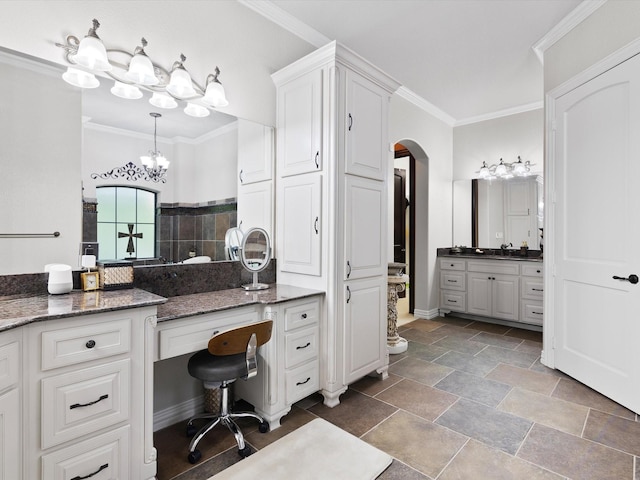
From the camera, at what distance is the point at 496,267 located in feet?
15.2

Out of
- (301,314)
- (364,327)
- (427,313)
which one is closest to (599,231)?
(364,327)

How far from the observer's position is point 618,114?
2.53m

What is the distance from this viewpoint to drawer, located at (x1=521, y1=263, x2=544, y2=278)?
169 inches

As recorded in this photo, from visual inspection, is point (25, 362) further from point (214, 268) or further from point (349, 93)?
point (349, 93)

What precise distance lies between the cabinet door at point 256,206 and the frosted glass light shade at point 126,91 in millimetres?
916

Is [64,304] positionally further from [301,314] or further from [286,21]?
[286,21]

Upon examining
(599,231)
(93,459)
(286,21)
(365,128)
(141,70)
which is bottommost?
(93,459)

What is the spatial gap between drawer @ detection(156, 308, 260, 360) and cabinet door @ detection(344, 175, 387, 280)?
34.3 inches

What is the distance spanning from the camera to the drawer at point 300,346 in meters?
2.25

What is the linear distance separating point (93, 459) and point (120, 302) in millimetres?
668

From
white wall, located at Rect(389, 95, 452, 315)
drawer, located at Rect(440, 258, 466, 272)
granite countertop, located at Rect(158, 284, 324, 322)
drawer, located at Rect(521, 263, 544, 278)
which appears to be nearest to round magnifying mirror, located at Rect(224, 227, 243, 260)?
granite countertop, located at Rect(158, 284, 324, 322)

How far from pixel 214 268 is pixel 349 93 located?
1.60 meters

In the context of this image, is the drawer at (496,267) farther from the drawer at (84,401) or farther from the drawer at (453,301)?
the drawer at (84,401)

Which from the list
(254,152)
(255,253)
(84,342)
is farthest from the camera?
(254,152)
